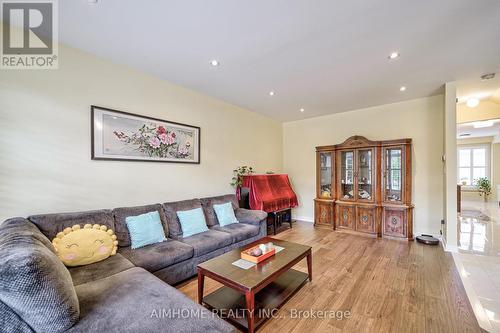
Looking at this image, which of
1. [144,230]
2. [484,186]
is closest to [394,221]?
[144,230]

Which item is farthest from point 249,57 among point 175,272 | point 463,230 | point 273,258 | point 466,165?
point 466,165

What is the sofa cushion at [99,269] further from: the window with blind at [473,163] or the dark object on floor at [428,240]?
the window with blind at [473,163]

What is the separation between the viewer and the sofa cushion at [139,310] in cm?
116

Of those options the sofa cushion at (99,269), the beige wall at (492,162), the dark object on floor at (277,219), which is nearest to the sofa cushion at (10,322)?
the sofa cushion at (99,269)

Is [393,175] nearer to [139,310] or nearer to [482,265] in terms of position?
[482,265]

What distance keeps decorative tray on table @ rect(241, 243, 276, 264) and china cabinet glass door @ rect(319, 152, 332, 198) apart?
10.2 ft

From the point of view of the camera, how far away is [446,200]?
131 inches

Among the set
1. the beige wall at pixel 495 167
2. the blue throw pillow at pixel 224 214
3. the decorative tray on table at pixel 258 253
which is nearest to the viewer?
the decorative tray on table at pixel 258 253

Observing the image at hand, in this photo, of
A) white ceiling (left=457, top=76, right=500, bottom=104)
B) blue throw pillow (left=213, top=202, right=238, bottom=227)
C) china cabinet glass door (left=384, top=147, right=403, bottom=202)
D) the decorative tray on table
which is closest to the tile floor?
china cabinet glass door (left=384, top=147, right=403, bottom=202)

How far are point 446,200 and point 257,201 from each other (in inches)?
120

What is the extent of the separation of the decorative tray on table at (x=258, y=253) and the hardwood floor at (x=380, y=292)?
0.48m

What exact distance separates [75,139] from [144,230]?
4.30ft

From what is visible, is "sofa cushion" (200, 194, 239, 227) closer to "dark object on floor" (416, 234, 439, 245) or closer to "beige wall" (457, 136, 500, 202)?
"dark object on floor" (416, 234, 439, 245)

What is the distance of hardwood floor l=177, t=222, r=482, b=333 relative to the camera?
178 cm
